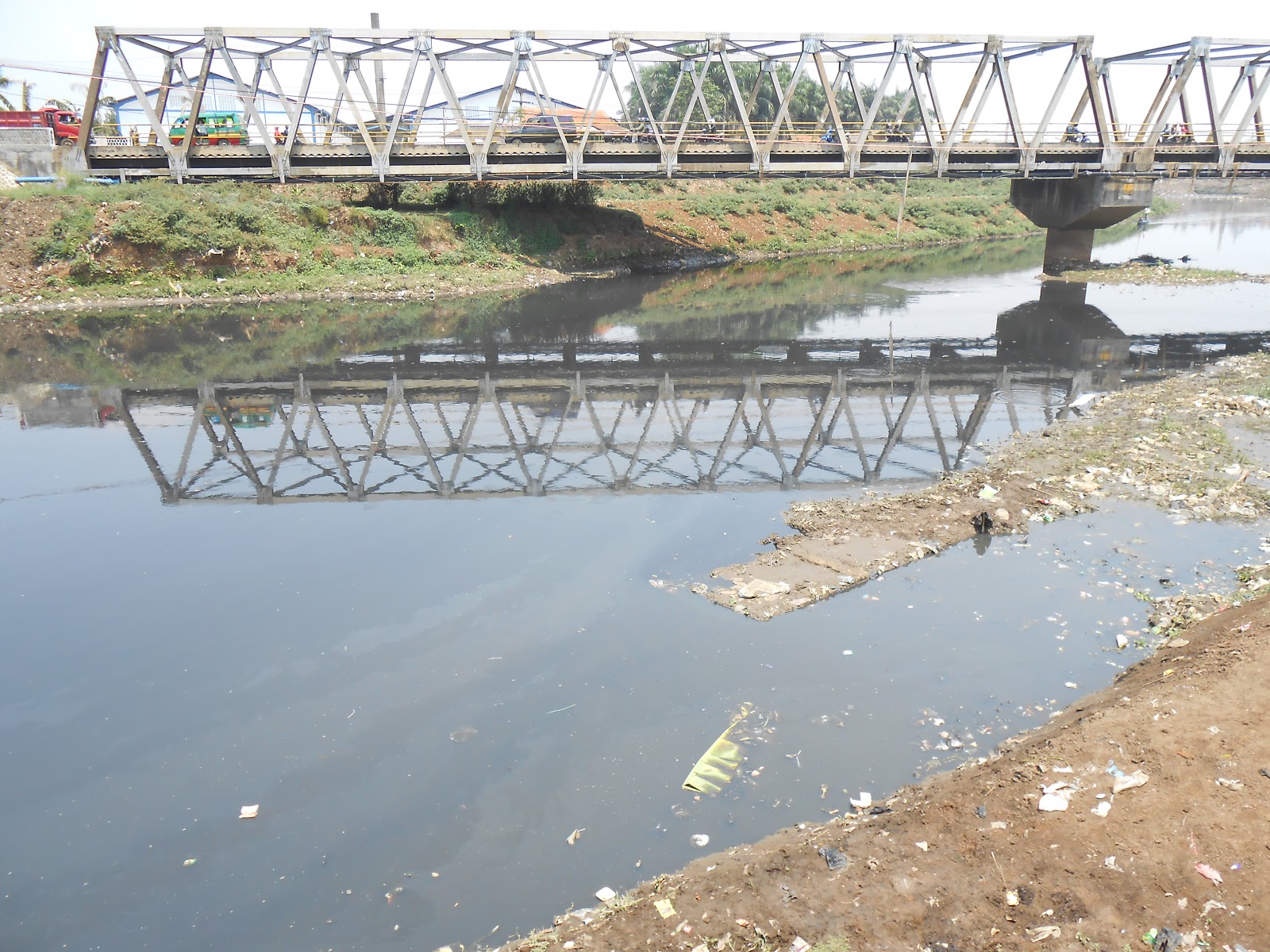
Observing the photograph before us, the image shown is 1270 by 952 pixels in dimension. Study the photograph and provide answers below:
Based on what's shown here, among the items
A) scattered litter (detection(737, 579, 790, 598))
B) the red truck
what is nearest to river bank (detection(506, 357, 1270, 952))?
scattered litter (detection(737, 579, 790, 598))

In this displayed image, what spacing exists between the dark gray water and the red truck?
21.6m

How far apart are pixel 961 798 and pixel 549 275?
2760 cm

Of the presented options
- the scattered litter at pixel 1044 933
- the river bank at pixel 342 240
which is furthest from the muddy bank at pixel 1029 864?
the river bank at pixel 342 240

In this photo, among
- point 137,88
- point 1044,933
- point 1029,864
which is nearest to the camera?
point 1044,933

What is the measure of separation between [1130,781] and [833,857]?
174 centimetres

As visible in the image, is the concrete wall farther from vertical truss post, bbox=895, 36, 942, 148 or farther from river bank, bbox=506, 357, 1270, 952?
river bank, bbox=506, 357, 1270, 952

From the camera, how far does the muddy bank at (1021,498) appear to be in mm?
8258

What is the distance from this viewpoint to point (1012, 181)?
3359 centimetres

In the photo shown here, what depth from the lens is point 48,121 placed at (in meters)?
30.6

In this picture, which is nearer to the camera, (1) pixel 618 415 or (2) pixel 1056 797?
(2) pixel 1056 797

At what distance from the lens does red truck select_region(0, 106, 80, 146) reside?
30.5 metres

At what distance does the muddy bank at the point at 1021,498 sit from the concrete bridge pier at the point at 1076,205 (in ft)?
62.7

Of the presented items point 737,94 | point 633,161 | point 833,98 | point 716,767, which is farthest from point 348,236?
point 716,767

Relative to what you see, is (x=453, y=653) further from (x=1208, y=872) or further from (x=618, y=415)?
(x=618, y=415)
